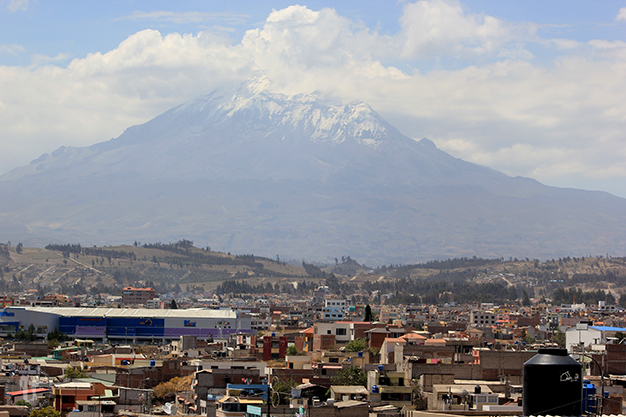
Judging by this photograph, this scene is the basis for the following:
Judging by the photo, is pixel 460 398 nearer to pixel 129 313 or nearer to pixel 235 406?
pixel 235 406

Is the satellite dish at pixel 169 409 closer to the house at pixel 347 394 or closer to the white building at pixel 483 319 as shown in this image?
the house at pixel 347 394

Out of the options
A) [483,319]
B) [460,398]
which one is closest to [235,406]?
[460,398]

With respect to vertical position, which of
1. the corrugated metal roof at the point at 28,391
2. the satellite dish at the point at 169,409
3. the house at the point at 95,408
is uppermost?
the house at the point at 95,408

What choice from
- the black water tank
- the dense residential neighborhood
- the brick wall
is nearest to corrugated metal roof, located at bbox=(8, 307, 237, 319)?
the dense residential neighborhood

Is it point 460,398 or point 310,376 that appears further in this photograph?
point 310,376

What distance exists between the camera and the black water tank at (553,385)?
11523mm

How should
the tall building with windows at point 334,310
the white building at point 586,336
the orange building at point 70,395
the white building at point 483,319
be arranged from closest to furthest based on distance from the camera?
the orange building at point 70,395
the white building at point 586,336
the white building at point 483,319
the tall building with windows at point 334,310

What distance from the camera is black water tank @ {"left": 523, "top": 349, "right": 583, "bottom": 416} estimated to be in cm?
1152

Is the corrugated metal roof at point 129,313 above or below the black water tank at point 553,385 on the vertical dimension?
below

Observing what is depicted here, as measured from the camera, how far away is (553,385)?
11.6m

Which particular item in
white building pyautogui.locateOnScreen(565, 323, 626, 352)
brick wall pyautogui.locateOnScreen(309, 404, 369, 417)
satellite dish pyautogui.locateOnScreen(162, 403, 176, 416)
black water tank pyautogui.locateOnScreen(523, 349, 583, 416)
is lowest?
satellite dish pyautogui.locateOnScreen(162, 403, 176, 416)

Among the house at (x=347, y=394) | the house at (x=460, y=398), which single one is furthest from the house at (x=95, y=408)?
the house at (x=460, y=398)

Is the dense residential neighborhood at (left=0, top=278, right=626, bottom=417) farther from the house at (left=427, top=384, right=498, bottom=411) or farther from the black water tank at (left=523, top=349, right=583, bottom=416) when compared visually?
the black water tank at (left=523, top=349, right=583, bottom=416)

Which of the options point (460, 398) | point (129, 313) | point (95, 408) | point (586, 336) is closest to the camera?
point (460, 398)
